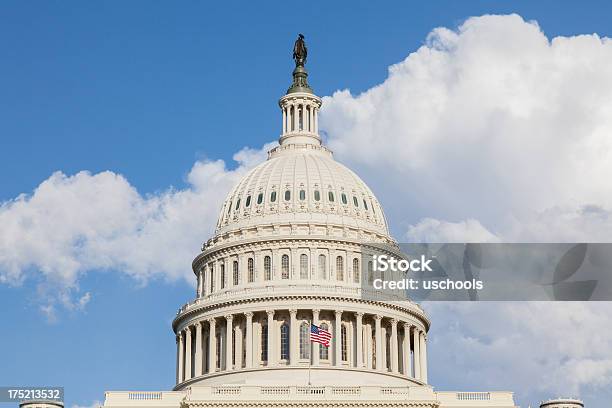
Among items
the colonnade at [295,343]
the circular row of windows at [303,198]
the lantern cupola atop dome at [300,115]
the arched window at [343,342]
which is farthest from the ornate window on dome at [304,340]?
the lantern cupola atop dome at [300,115]

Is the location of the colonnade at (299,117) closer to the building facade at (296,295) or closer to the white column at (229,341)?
the building facade at (296,295)

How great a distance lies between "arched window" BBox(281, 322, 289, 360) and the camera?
129 m

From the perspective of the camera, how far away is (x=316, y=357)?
126 metres

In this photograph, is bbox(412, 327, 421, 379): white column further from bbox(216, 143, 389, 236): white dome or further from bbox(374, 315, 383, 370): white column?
bbox(216, 143, 389, 236): white dome

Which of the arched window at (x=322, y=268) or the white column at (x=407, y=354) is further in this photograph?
the arched window at (x=322, y=268)

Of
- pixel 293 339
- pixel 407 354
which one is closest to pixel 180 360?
pixel 293 339

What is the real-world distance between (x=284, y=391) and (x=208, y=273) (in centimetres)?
2480

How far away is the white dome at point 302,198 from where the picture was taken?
135750 mm

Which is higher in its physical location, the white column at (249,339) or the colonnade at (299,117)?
the colonnade at (299,117)

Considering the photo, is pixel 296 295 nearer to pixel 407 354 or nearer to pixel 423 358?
pixel 407 354

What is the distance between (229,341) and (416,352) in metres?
18.1

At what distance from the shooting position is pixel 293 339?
420ft

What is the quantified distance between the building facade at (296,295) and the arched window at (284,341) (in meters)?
0.09

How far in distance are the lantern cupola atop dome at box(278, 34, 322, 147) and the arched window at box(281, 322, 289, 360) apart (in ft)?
72.0
